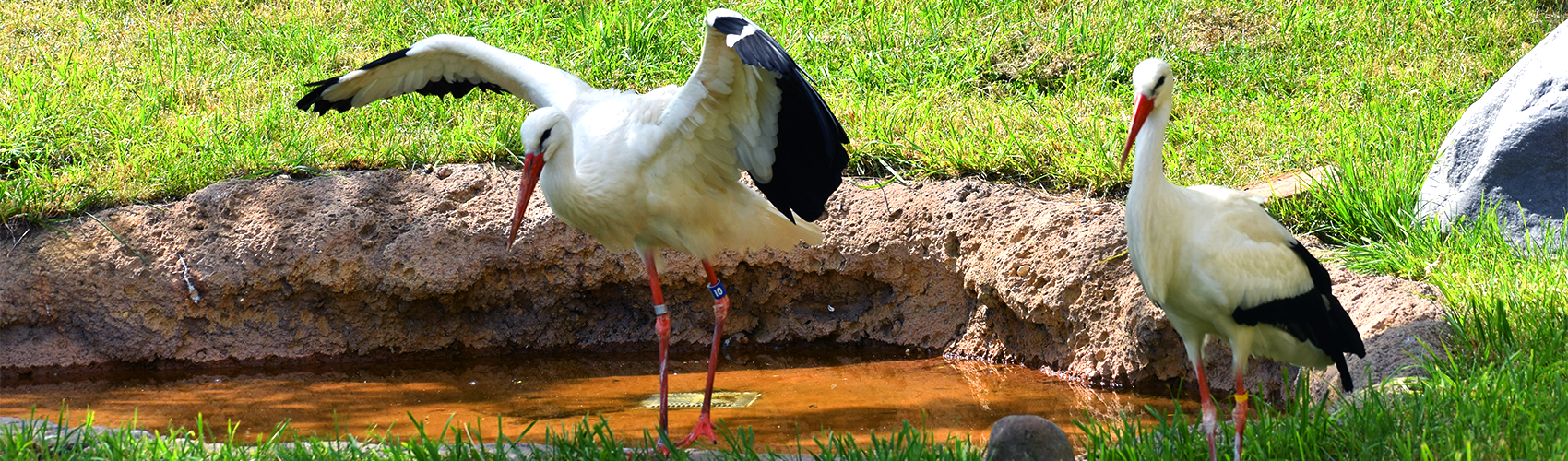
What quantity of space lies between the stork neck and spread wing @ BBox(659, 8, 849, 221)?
2.46 ft

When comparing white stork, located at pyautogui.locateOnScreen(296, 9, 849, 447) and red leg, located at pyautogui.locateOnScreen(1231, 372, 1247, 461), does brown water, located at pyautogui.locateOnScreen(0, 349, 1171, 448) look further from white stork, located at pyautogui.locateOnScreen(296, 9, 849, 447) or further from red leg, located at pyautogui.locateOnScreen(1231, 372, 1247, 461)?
red leg, located at pyautogui.locateOnScreen(1231, 372, 1247, 461)

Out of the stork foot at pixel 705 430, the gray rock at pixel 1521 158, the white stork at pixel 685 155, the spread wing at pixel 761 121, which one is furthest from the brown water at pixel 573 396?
the gray rock at pixel 1521 158

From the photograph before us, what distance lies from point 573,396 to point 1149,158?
7.04 feet

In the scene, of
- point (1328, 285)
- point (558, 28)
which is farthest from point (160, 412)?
point (1328, 285)

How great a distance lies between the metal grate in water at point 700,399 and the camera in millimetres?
3930

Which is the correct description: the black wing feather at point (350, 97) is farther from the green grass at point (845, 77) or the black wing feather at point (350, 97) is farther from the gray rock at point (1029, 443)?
the gray rock at point (1029, 443)

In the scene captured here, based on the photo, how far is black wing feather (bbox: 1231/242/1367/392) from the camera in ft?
9.07

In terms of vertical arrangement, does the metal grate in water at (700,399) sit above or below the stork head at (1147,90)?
below

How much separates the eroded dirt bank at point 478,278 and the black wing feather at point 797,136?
83cm

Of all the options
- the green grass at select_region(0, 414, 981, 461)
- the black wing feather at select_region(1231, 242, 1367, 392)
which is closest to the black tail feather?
the black wing feather at select_region(1231, 242, 1367, 392)

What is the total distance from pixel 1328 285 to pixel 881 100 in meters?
2.71

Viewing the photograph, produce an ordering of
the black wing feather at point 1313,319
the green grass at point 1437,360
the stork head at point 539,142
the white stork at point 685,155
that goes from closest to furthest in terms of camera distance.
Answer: the green grass at point 1437,360, the black wing feather at point 1313,319, the white stork at point 685,155, the stork head at point 539,142

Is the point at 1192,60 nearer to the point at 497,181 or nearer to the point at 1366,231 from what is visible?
the point at 1366,231

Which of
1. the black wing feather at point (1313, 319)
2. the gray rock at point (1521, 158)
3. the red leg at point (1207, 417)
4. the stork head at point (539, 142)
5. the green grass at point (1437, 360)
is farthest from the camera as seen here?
the gray rock at point (1521, 158)
